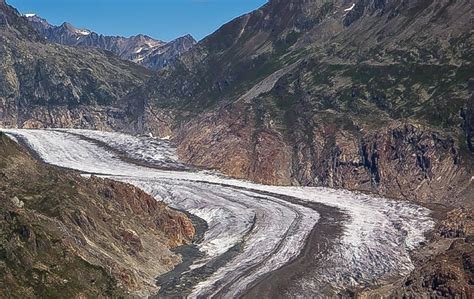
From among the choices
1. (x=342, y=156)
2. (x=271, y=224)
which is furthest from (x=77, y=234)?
(x=342, y=156)

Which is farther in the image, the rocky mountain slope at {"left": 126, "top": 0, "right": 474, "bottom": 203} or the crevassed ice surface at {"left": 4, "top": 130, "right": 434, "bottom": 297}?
the rocky mountain slope at {"left": 126, "top": 0, "right": 474, "bottom": 203}

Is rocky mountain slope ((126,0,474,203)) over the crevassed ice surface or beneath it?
over

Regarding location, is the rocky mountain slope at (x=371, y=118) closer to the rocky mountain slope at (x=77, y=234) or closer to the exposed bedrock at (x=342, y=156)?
the exposed bedrock at (x=342, y=156)

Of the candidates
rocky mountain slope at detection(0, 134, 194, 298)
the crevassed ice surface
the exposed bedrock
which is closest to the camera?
rocky mountain slope at detection(0, 134, 194, 298)

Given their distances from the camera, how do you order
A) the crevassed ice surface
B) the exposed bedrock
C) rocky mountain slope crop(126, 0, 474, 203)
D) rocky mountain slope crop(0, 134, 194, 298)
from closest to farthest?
rocky mountain slope crop(0, 134, 194, 298) → the crevassed ice surface → the exposed bedrock → rocky mountain slope crop(126, 0, 474, 203)

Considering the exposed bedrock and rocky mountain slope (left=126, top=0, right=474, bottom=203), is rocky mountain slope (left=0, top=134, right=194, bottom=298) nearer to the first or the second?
the exposed bedrock

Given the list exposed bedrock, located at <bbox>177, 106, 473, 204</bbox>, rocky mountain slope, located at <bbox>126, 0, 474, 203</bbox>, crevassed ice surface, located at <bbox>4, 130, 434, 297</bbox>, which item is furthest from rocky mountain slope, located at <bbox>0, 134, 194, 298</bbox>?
rocky mountain slope, located at <bbox>126, 0, 474, 203</bbox>

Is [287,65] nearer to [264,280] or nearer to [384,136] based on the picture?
[384,136]

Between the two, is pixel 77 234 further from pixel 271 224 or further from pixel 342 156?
pixel 342 156
